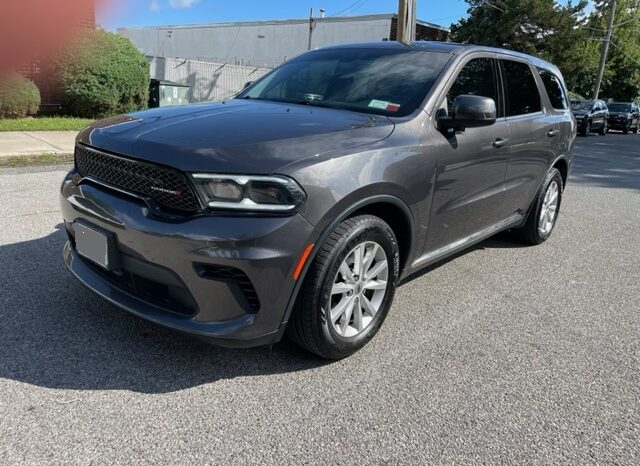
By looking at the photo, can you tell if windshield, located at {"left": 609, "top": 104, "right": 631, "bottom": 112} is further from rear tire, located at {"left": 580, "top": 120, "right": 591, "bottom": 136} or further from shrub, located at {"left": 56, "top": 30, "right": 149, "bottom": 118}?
shrub, located at {"left": 56, "top": 30, "right": 149, "bottom": 118}

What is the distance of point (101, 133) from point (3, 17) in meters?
2.59

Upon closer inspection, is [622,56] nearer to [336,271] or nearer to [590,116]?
[590,116]

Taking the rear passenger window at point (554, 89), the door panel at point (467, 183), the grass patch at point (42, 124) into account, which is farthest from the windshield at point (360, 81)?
the grass patch at point (42, 124)

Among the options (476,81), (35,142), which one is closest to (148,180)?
(476,81)

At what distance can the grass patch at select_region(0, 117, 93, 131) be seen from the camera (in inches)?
443

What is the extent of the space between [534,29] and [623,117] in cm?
706

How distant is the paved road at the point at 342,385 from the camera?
7.80ft

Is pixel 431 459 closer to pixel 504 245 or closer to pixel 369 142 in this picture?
pixel 369 142

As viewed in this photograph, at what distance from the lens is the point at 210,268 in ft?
8.34

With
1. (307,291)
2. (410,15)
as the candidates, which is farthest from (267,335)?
(410,15)

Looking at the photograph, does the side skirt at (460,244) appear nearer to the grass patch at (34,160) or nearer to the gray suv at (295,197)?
the gray suv at (295,197)

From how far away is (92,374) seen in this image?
278 centimetres

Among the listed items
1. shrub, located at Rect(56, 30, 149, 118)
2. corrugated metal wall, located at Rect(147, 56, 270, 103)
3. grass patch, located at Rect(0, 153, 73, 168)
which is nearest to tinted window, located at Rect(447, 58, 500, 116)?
grass patch, located at Rect(0, 153, 73, 168)

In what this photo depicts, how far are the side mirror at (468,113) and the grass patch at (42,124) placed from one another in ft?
33.4
